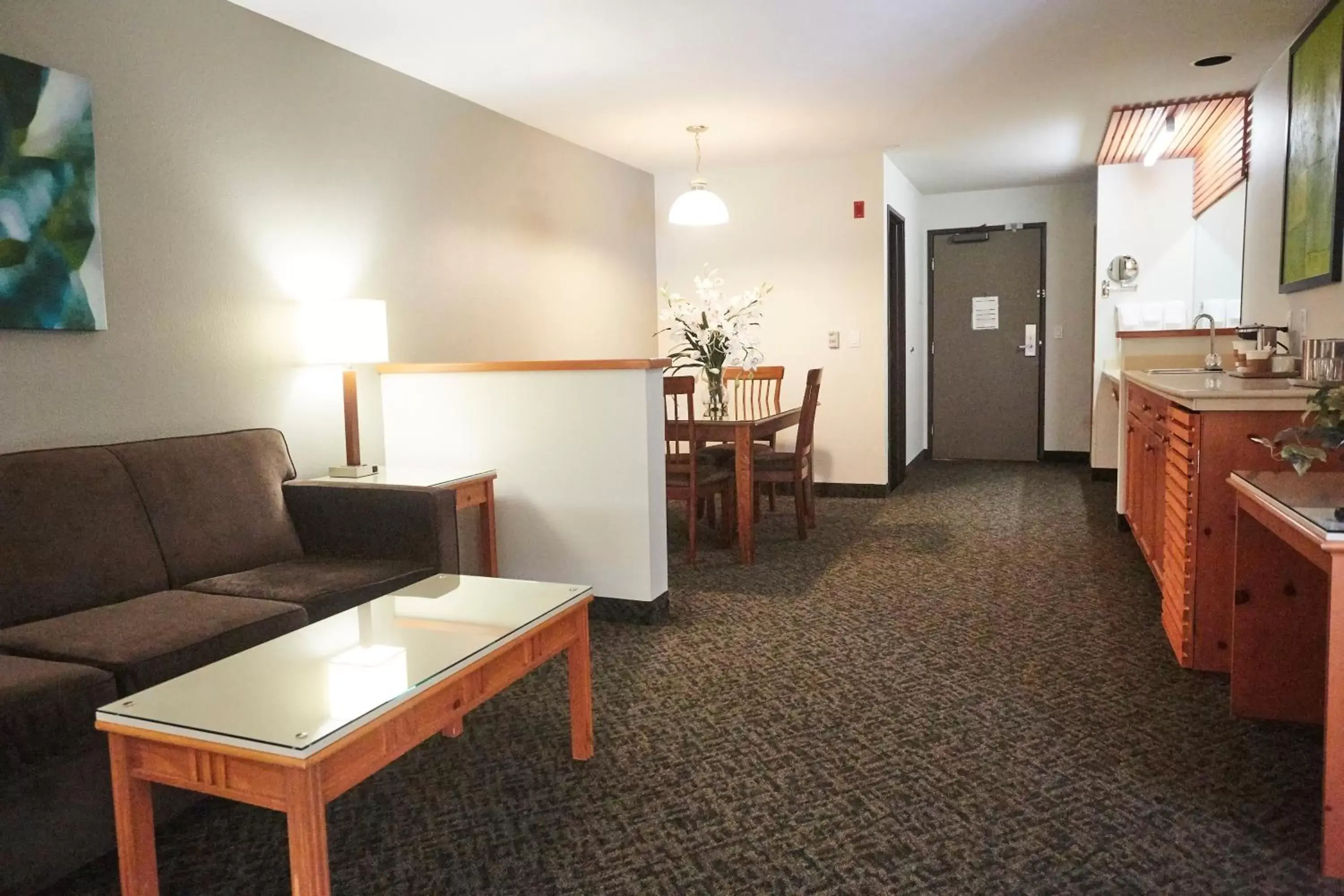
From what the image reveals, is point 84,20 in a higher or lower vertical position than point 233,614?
higher

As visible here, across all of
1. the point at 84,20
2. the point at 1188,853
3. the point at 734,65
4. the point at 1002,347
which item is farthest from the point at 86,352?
the point at 1002,347

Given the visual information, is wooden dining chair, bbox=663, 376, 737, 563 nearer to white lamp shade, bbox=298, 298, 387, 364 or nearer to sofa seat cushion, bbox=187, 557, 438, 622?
white lamp shade, bbox=298, 298, 387, 364

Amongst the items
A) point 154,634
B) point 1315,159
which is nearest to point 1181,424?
point 1315,159

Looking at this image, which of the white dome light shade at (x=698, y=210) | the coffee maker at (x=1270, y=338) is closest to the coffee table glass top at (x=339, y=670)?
the white dome light shade at (x=698, y=210)

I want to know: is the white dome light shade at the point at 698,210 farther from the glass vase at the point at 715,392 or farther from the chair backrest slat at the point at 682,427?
the chair backrest slat at the point at 682,427

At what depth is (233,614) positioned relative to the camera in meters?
2.25

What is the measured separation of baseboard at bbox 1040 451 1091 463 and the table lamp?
6.00m

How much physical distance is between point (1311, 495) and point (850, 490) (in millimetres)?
4233

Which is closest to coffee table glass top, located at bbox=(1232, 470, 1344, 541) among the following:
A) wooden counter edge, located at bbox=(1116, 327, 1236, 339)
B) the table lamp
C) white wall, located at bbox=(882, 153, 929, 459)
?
the table lamp

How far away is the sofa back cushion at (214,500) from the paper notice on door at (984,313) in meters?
6.15

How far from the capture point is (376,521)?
2955 millimetres

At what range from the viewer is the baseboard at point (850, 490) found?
617 centimetres

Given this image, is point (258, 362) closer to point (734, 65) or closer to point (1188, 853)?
point (734, 65)

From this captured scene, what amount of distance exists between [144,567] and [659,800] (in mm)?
1568
